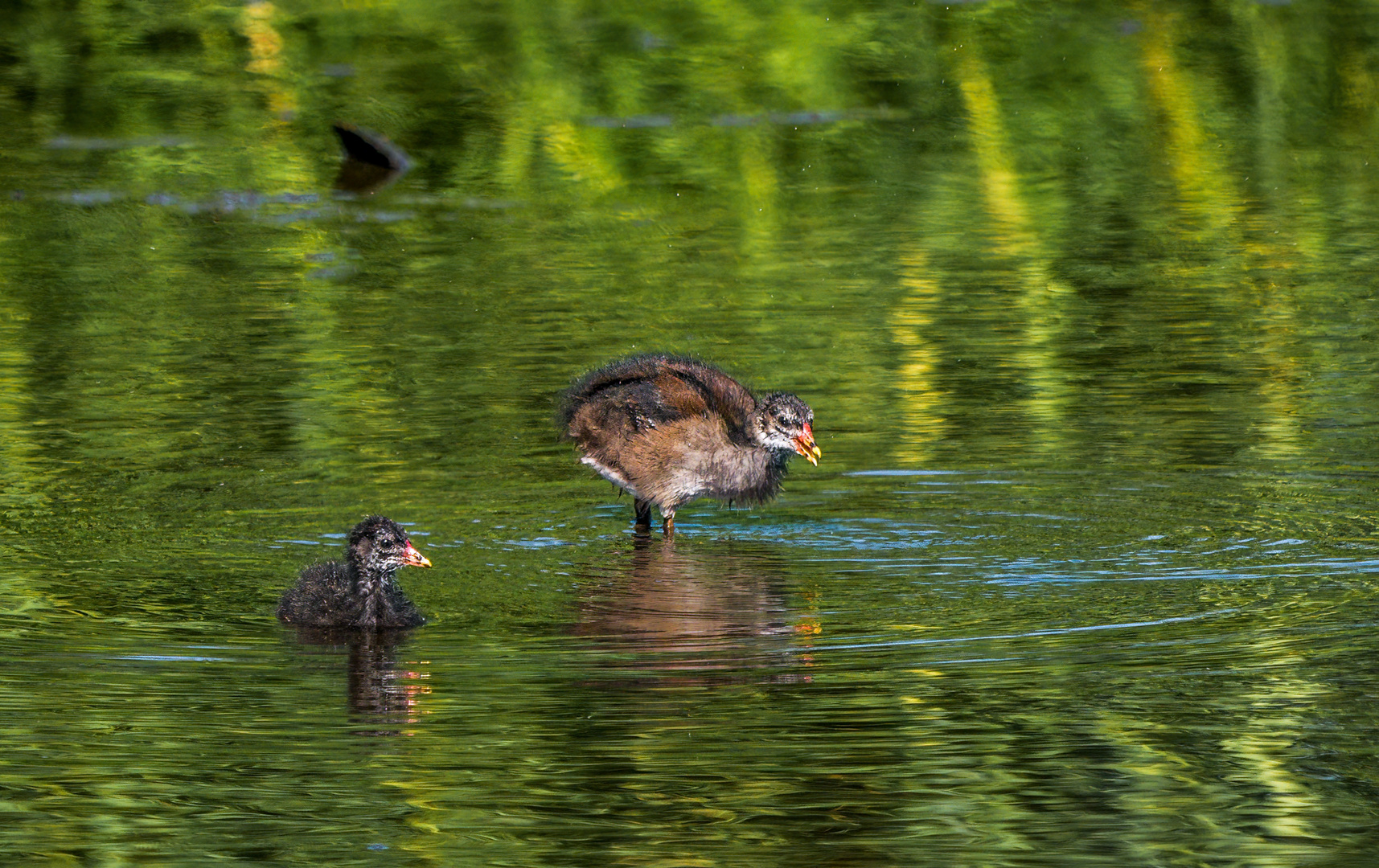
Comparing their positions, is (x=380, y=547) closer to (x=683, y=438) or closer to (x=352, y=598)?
(x=352, y=598)

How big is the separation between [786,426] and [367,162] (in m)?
9.58

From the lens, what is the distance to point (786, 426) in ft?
35.1

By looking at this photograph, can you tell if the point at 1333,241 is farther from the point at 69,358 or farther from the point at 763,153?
the point at 69,358

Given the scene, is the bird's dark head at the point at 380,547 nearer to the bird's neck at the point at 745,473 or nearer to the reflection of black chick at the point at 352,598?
the reflection of black chick at the point at 352,598

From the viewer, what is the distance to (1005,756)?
695 cm

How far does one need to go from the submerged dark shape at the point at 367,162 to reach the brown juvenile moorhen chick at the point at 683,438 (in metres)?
7.98

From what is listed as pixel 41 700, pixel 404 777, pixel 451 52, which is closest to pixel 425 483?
pixel 41 700

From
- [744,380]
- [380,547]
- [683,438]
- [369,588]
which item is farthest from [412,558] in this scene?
[744,380]

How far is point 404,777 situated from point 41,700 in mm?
1514

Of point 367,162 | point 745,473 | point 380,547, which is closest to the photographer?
point 380,547

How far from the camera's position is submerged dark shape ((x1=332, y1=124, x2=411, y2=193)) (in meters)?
18.8

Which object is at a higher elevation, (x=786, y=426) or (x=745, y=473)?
(x=786, y=426)

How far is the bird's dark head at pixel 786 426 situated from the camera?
10.7 meters

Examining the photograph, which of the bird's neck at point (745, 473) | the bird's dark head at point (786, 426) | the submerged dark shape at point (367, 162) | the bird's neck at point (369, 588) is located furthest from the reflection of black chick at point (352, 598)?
the submerged dark shape at point (367, 162)
